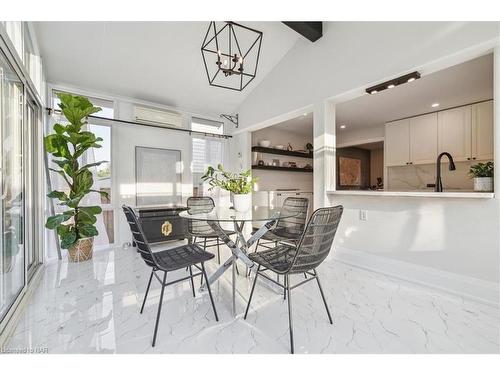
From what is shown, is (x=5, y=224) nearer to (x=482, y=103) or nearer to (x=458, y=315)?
(x=458, y=315)

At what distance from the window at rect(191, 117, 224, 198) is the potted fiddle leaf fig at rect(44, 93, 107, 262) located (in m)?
1.87

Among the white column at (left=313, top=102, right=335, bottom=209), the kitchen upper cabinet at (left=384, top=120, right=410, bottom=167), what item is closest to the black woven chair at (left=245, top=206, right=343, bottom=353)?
the white column at (left=313, top=102, right=335, bottom=209)

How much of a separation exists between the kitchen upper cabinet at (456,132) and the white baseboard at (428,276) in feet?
7.71

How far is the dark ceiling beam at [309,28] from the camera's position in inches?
116

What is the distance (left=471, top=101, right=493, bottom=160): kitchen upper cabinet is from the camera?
11.2ft

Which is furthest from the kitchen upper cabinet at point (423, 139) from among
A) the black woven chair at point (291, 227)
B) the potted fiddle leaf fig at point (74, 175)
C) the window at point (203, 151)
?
the potted fiddle leaf fig at point (74, 175)

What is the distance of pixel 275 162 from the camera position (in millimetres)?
5438

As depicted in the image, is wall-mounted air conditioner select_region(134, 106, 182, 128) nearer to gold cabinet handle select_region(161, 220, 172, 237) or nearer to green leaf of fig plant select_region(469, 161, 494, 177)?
gold cabinet handle select_region(161, 220, 172, 237)

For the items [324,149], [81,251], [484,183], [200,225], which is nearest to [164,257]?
[200,225]

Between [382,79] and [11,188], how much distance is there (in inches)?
150

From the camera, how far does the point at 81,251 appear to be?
3121 millimetres

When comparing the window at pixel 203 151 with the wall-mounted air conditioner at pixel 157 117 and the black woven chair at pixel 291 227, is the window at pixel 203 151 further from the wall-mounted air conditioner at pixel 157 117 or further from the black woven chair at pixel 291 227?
the black woven chair at pixel 291 227

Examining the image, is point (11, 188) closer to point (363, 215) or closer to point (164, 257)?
point (164, 257)
